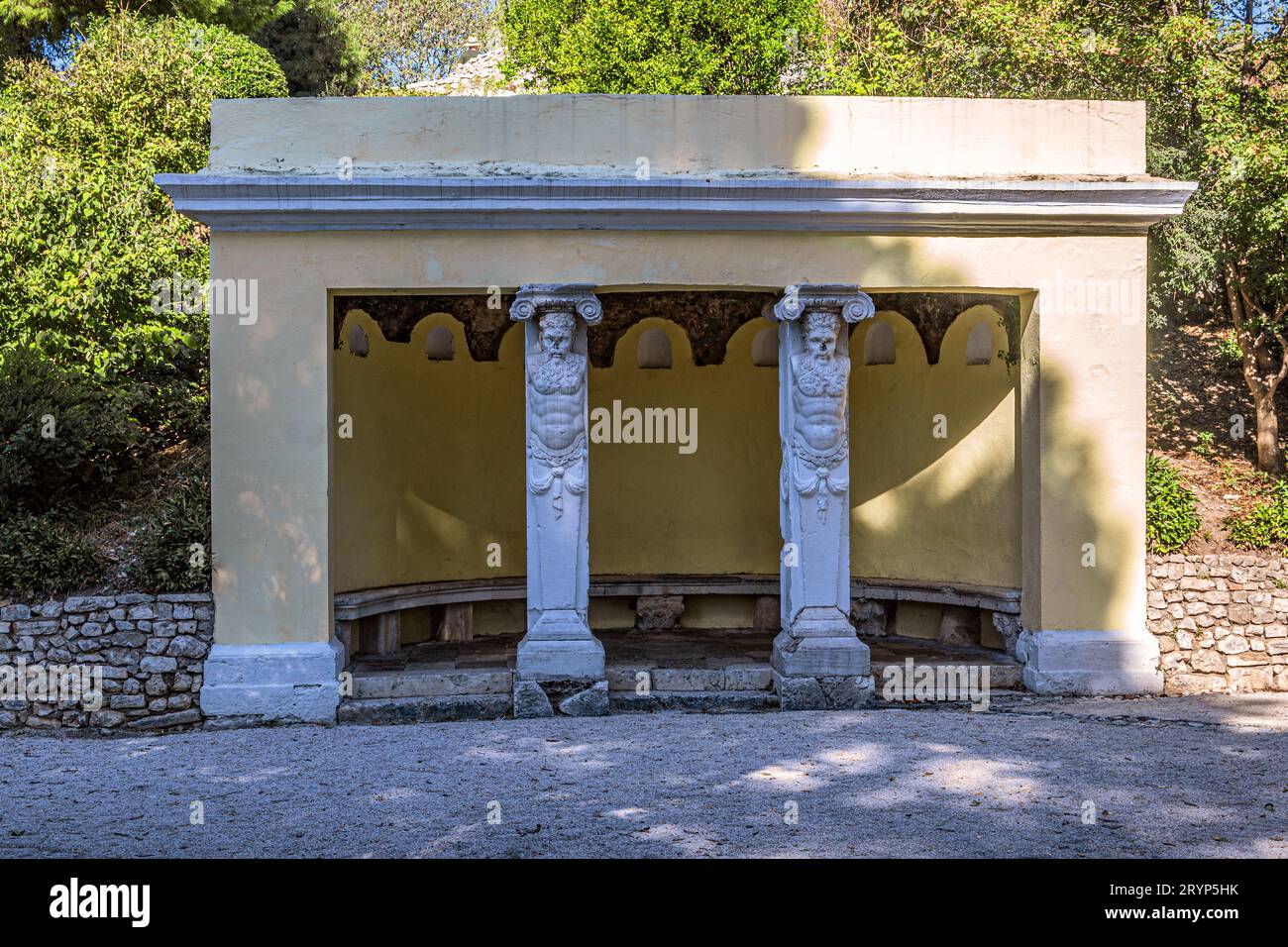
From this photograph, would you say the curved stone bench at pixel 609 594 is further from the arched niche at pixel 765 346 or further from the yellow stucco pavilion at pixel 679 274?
the arched niche at pixel 765 346

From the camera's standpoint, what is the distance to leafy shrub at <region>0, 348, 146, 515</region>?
1029 centimetres

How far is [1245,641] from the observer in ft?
31.5

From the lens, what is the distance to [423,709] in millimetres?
8828

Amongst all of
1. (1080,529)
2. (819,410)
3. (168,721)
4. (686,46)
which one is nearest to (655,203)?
(819,410)

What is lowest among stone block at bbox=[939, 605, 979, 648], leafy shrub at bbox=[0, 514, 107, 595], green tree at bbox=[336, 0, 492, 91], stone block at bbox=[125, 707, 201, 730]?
stone block at bbox=[125, 707, 201, 730]

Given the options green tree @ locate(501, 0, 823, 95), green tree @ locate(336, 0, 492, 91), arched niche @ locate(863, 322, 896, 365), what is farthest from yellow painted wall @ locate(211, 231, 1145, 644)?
green tree @ locate(336, 0, 492, 91)

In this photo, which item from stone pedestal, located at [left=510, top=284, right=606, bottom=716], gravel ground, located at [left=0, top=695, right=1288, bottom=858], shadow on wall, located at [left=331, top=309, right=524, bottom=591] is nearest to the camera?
gravel ground, located at [left=0, top=695, right=1288, bottom=858]

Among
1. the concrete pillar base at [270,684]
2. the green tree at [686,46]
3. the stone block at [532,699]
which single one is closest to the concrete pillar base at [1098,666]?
the stone block at [532,699]

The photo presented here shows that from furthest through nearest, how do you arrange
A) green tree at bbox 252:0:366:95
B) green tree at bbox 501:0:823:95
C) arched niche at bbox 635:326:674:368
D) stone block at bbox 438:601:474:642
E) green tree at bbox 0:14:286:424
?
green tree at bbox 252:0:366:95 < green tree at bbox 501:0:823:95 < green tree at bbox 0:14:286:424 < arched niche at bbox 635:326:674:368 < stone block at bbox 438:601:474:642

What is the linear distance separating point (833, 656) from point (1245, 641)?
3303mm

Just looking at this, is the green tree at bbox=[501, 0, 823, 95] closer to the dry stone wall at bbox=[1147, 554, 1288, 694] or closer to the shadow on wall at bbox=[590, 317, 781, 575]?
the shadow on wall at bbox=[590, 317, 781, 575]

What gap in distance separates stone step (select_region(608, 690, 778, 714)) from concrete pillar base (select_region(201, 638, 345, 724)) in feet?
6.63

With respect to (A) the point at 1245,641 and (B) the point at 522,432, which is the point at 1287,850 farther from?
(B) the point at 522,432

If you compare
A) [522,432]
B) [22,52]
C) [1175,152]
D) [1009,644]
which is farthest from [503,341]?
[22,52]
